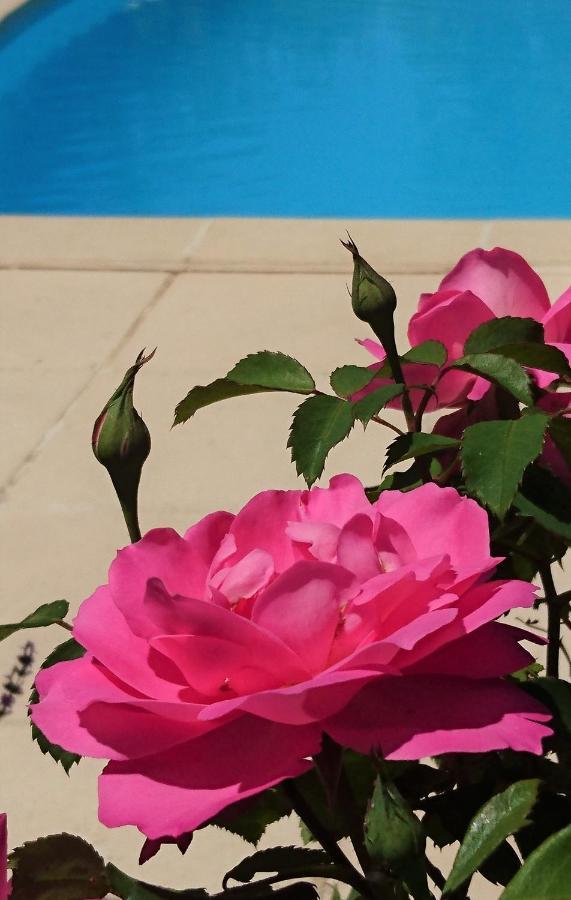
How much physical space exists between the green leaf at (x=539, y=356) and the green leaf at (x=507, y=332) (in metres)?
0.02

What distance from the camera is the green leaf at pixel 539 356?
25.5 inches

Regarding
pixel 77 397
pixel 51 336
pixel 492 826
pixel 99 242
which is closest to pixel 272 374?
pixel 492 826

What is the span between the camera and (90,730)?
0.47 metres

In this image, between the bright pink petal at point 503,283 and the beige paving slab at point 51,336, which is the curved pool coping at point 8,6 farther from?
the bright pink petal at point 503,283

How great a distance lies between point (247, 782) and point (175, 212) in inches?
250

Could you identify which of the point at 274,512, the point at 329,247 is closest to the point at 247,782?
the point at 274,512

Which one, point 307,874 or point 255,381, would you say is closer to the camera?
point 307,874

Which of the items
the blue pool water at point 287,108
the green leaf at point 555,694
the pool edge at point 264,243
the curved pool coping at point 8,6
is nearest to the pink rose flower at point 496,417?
→ the green leaf at point 555,694

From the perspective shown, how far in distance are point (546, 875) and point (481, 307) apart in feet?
1.15

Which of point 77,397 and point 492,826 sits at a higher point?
point 492,826

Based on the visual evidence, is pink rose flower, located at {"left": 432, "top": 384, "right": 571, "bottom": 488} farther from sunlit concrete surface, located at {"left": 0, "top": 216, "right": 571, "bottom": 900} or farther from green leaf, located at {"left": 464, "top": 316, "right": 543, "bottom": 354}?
sunlit concrete surface, located at {"left": 0, "top": 216, "right": 571, "bottom": 900}

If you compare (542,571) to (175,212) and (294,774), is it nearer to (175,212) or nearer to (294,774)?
(294,774)

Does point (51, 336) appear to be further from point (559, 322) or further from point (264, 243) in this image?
point (559, 322)

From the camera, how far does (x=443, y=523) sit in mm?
537
